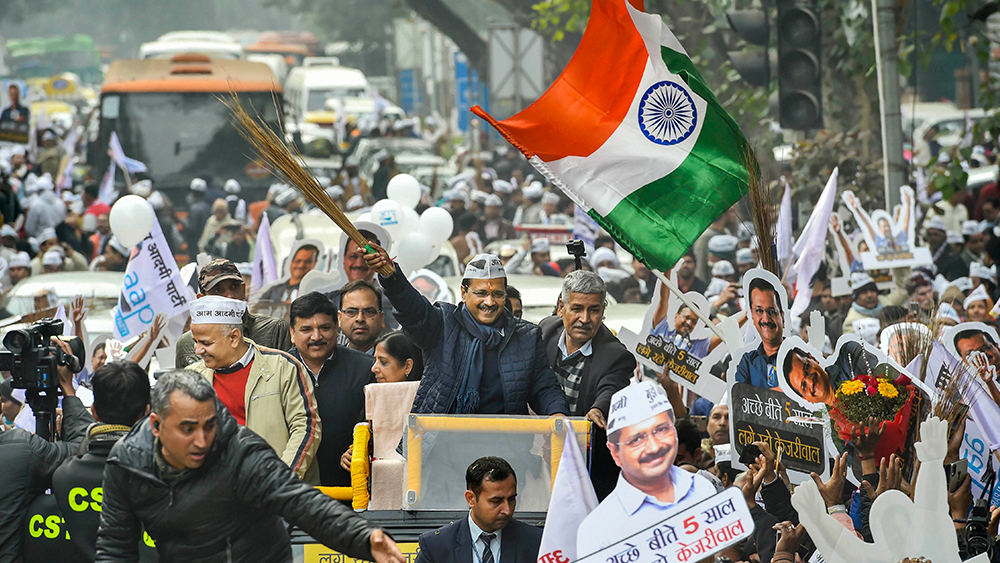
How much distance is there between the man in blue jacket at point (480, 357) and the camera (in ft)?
19.6

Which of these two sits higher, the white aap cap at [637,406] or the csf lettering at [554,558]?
the white aap cap at [637,406]

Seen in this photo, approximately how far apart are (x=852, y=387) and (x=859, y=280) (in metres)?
5.37

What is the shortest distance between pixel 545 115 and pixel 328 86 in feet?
106

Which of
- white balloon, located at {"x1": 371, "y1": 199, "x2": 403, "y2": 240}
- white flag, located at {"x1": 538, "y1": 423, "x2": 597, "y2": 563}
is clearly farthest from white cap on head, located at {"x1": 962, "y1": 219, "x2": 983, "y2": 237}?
white flag, located at {"x1": 538, "y1": 423, "x2": 597, "y2": 563}

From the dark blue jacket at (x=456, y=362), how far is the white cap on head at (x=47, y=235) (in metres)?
10.5

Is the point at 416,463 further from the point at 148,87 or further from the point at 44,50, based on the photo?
the point at 44,50

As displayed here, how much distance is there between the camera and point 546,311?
35.6ft

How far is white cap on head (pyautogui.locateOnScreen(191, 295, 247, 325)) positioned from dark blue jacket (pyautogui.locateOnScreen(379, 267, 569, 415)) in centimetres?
64

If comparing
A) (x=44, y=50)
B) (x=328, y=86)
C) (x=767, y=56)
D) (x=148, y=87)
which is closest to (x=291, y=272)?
(x=767, y=56)

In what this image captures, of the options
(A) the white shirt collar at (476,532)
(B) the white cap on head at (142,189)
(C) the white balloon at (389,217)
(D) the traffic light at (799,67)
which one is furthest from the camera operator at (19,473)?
(B) the white cap on head at (142,189)

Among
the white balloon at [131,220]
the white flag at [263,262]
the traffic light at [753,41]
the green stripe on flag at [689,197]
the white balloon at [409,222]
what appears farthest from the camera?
the traffic light at [753,41]

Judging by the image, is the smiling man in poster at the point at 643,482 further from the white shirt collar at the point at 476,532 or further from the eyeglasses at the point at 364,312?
the eyeglasses at the point at 364,312

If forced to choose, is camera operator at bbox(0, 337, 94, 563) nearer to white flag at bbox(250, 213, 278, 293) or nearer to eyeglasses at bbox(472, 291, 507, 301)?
eyeglasses at bbox(472, 291, 507, 301)

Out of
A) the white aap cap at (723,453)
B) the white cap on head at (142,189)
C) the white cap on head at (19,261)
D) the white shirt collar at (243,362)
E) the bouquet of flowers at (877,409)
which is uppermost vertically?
the white shirt collar at (243,362)
